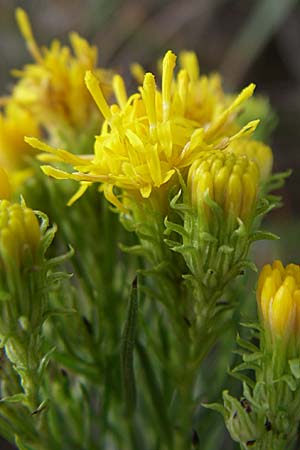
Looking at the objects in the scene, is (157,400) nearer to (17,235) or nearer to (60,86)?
(17,235)

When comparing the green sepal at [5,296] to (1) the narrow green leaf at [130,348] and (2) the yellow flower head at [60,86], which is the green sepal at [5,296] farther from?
(2) the yellow flower head at [60,86]

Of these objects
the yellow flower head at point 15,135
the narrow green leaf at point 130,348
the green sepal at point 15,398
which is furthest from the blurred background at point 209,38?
the green sepal at point 15,398

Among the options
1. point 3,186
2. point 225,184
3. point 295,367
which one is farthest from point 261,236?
point 3,186

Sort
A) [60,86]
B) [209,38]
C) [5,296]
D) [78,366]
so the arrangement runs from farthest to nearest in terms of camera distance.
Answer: [209,38], [60,86], [78,366], [5,296]

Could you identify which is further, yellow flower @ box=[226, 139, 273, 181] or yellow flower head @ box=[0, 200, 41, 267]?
yellow flower @ box=[226, 139, 273, 181]

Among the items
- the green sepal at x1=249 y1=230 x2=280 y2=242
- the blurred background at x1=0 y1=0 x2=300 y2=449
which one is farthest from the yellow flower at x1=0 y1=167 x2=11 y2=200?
the blurred background at x1=0 y1=0 x2=300 y2=449

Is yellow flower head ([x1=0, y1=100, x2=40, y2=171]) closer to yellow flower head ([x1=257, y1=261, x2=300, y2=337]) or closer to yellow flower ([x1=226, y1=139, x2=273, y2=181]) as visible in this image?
yellow flower ([x1=226, y1=139, x2=273, y2=181])
